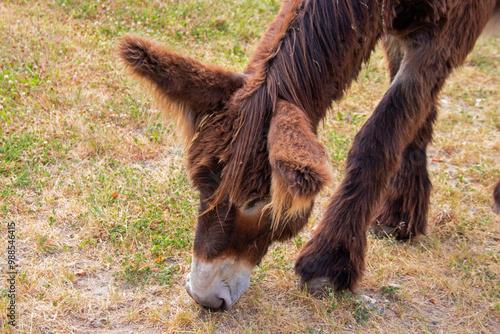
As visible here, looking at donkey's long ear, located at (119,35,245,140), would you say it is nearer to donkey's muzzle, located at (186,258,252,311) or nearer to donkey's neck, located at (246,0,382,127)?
donkey's neck, located at (246,0,382,127)

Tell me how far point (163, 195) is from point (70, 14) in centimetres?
364

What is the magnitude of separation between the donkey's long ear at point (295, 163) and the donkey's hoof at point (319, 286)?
3.24 feet

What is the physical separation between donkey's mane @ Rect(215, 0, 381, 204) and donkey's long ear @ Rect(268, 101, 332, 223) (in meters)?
0.17

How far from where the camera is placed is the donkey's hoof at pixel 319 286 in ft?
9.61

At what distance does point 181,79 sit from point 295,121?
2.02 feet

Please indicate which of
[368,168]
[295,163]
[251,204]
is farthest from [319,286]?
[295,163]

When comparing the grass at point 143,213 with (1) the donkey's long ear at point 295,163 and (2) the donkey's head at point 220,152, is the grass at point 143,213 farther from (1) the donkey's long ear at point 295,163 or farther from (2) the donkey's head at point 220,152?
(1) the donkey's long ear at point 295,163

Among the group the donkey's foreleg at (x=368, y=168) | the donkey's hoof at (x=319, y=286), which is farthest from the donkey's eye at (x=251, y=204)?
the donkey's hoof at (x=319, y=286)

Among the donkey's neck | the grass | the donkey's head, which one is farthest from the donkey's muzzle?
the donkey's neck

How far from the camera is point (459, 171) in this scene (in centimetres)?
463

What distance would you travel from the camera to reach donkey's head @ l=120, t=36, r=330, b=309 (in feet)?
7.29

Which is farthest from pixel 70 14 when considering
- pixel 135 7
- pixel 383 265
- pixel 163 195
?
pixel 383 265

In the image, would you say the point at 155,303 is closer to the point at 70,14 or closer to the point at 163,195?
the point at 163,195

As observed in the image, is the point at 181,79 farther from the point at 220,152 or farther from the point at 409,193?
the point at 409,193
